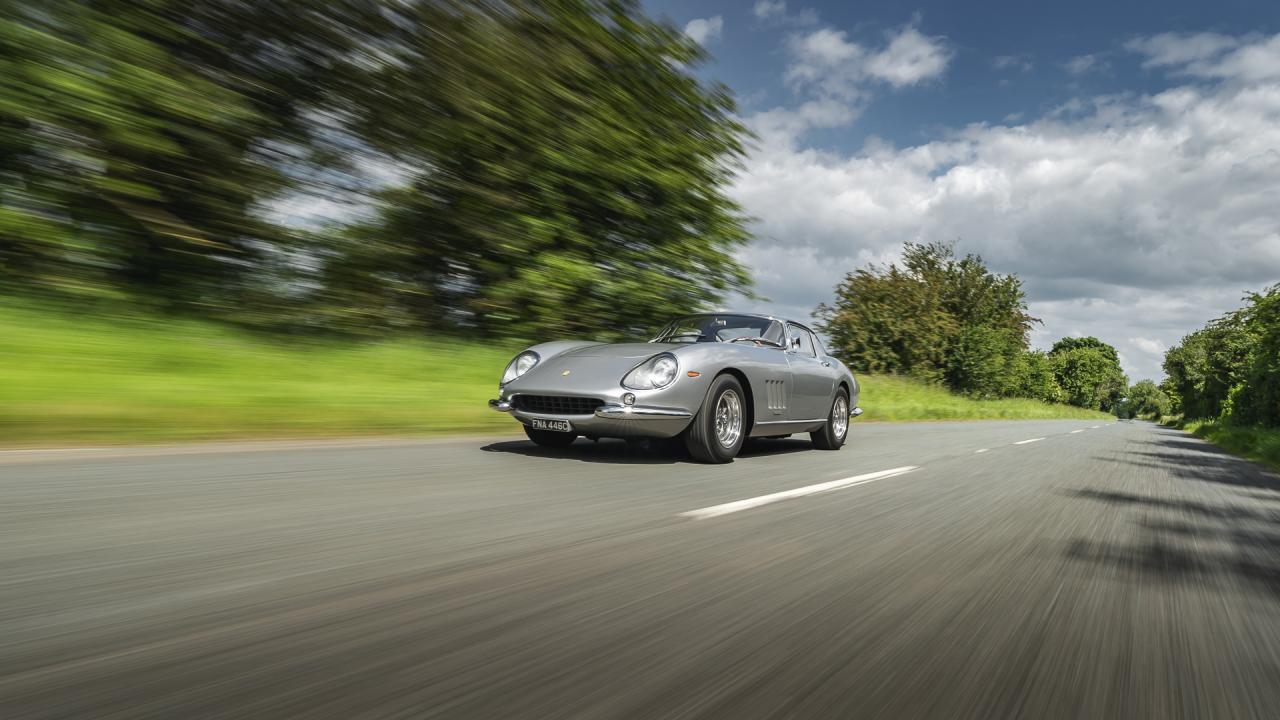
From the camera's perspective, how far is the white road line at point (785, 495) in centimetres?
388

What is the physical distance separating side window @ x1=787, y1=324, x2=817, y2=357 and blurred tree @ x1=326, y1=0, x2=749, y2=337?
548 cm

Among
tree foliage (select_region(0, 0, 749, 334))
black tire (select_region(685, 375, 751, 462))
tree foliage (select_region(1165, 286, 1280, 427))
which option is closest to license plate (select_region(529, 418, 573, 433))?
black tire (select_region(685, 375, 751, 462))

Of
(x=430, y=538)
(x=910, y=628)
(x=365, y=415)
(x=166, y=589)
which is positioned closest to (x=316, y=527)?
(x=430, y=538)

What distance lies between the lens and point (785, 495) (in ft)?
15.1

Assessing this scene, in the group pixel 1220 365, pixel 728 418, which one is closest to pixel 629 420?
pixel 728 418

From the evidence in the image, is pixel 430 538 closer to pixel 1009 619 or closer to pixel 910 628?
pixel 910 628

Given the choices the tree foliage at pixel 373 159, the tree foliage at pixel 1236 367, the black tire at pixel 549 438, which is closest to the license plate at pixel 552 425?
the black tire at pixel 549 438

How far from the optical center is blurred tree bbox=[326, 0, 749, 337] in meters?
11.3

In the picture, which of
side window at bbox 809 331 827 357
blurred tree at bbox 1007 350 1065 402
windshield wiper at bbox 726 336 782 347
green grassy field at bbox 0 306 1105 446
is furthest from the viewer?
blurred tree at bbox 1007 350 1065 402

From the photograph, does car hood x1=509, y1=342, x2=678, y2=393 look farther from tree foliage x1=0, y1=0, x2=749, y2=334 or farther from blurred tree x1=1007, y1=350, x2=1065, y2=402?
blurred tree x1=1007, y1=350, x2=1065, y2=402

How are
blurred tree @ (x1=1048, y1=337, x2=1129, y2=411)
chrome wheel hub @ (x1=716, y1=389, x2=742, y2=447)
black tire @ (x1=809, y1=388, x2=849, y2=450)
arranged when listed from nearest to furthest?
1. chrome wheel hub @ (x1=716, y1=389, x2=742, y2=447)
2. black tire @ (x1=809, y1=388, x2=849, y2=450)
3. blurred tree @ (x1=1048, y1=337, x2=1129, y2=411)

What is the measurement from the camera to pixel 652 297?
14117 millimetres

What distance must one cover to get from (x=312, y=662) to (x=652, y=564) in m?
1.32

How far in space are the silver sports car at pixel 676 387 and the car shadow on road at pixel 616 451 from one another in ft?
→ 0.62
